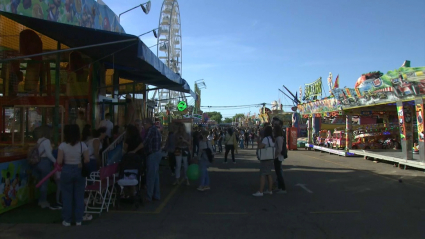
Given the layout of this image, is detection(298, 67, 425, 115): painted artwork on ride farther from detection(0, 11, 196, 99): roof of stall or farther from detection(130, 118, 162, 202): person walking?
detection(130, 118, 162, 202): person walking

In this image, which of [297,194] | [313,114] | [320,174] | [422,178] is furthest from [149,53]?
[313,114]

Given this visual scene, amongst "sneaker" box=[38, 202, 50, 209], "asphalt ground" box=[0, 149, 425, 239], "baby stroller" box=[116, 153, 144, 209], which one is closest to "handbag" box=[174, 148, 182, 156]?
"asphalt ground" box=[0, 149, 425, 239]

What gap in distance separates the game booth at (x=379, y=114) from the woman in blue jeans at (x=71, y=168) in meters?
11.8

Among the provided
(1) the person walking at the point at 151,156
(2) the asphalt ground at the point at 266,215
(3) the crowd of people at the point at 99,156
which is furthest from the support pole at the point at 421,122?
(1) the person walking at the point at 151,156

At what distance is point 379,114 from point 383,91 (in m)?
7.55

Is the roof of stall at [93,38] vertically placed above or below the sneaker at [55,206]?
above

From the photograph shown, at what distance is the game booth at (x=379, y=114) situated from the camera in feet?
44.0

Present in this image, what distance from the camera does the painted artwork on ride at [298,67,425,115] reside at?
42.3 ft

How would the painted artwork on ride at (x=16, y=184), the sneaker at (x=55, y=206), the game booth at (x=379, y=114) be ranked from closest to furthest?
the painted artwork on ride at (x=16, y=184) → the sneaker at (x=55, y=206) → the game booth at (x=379, y=114)

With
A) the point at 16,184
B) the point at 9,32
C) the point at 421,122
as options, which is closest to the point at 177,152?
the point at 16,184

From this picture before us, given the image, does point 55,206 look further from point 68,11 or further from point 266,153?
point 68,11

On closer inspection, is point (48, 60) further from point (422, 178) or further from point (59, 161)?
point (422, 178)

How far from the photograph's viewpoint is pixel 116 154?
7777 mm

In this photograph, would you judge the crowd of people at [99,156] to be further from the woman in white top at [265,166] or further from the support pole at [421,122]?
the support pole at [421,122]
